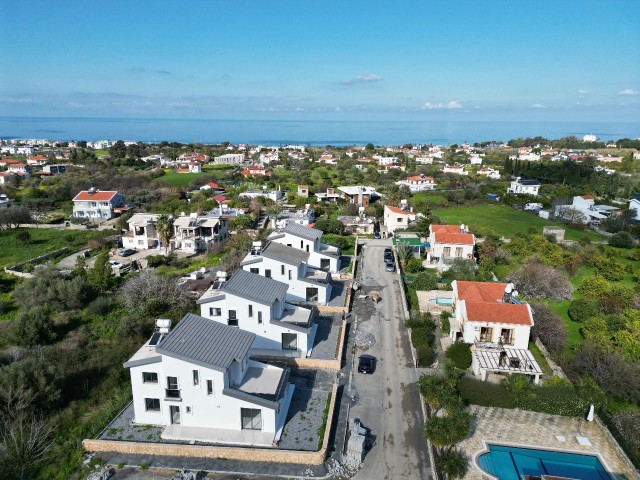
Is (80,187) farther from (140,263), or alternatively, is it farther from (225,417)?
(225,417)

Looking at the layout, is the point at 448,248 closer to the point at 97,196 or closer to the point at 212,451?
the point at 212,451

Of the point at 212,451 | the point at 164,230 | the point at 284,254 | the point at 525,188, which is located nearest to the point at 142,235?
the point at 164,230

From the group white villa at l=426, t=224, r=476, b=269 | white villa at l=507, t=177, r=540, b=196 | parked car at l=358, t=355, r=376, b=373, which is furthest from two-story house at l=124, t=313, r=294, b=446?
white villa at l=507, t=177, r=540, b=196

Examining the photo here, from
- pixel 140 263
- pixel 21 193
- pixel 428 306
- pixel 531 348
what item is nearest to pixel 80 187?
pixel 21 193

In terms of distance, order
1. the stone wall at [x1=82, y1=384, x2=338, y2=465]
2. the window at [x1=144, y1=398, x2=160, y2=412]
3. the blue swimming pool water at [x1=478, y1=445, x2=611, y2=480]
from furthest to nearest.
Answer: the window at [x1=144, y1=398, x2=160, y2=412] < the blue swimming pool water at [x1=478, y1=445, x2=611, y2=480] < the stone wall at [x1=82, y1=384, x2=338, y2=465]

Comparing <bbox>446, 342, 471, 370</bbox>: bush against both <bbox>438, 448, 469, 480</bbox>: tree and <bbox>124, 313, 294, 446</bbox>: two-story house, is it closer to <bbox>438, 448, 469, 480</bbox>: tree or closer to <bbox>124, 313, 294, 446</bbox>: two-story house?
<bbox>438, 448, 469, 480</bbox>: tree
